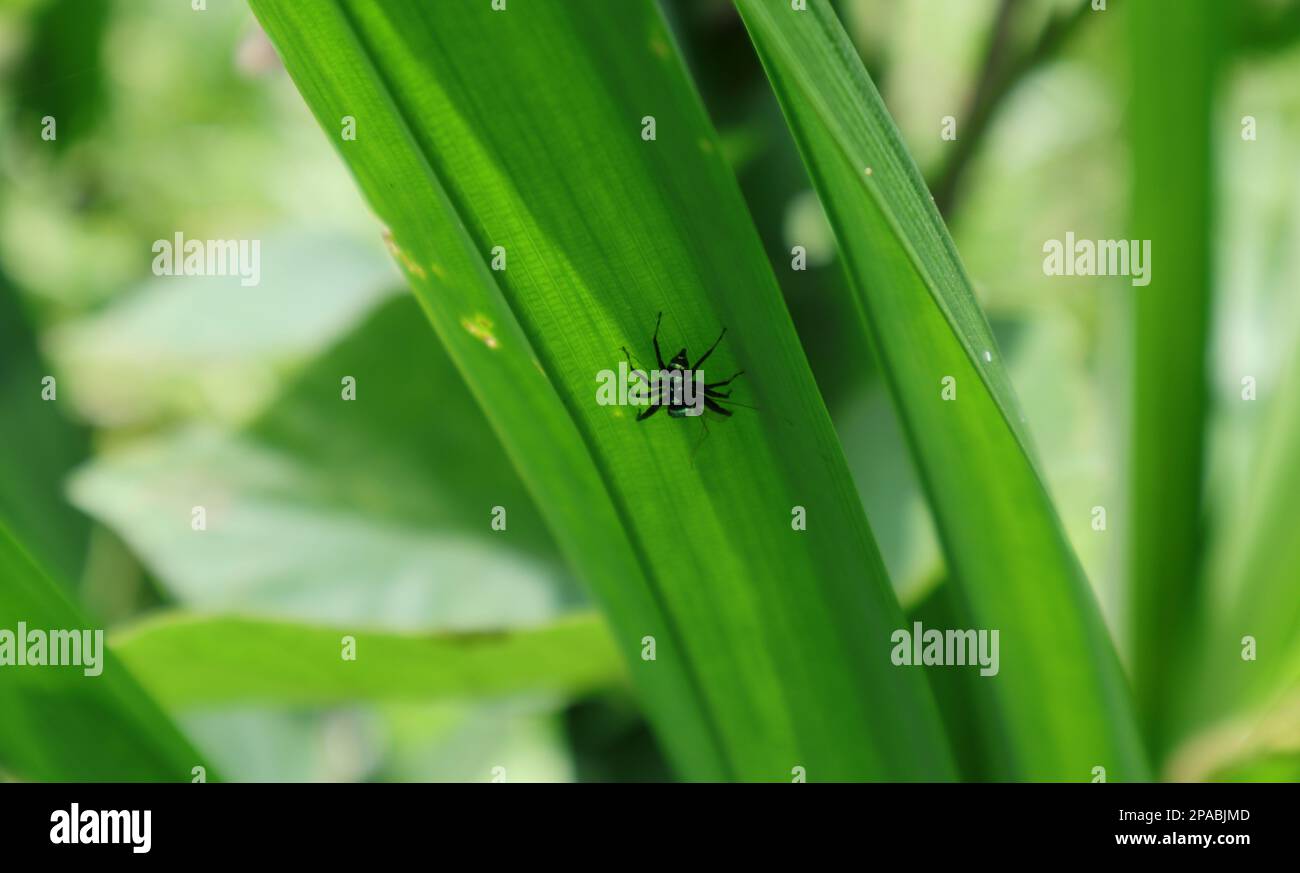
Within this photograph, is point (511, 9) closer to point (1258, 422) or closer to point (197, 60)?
point (1258, 422)

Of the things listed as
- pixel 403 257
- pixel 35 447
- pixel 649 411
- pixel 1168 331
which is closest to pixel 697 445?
pixel 649 411

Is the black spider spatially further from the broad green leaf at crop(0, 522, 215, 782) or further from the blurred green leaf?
the blurred green leaf

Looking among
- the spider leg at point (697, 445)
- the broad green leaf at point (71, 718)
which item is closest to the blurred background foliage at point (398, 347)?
the broad green leaf at point (71, 718)

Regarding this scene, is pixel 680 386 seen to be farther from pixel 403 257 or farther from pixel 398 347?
pixel 398 347

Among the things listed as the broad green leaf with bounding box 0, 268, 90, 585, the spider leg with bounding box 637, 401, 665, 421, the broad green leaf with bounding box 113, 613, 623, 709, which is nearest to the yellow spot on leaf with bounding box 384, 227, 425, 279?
the spider leg with bounding box 637, 401, 665, 421

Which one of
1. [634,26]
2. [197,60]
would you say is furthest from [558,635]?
[197,60]
